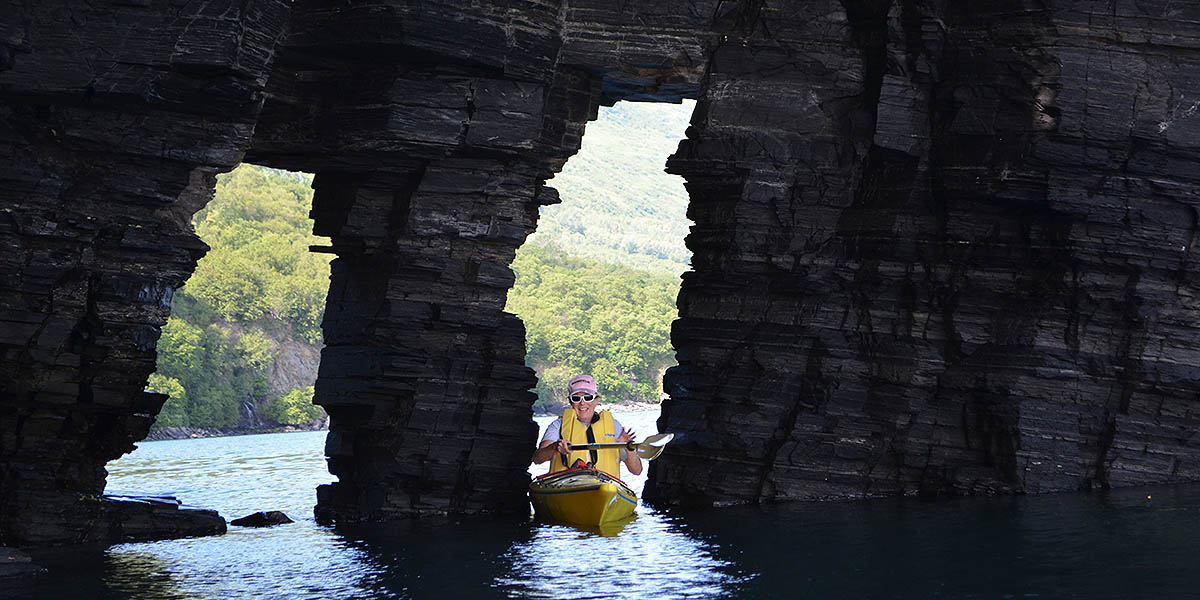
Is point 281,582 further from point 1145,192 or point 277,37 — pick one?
point 1145,192

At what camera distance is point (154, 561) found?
963 inches

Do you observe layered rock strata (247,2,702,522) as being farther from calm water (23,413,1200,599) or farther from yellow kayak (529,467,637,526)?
yellow kayak (529,467,637,526)

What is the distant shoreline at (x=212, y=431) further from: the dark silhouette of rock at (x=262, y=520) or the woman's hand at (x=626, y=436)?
the woman's hand at (x=626, y=436)

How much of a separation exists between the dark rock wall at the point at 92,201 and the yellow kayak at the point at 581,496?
329 inches

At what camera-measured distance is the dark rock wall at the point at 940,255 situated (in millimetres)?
29984

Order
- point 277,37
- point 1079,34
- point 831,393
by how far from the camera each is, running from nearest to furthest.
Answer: point 277,37 < point 1079,34 < point 831,393

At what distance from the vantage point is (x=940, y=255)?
32.1m

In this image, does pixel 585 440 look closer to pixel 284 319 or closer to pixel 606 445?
pixel 606 445

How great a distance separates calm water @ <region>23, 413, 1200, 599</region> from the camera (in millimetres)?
20469

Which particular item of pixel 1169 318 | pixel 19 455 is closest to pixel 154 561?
pixel 19 455

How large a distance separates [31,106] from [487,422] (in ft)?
38.6

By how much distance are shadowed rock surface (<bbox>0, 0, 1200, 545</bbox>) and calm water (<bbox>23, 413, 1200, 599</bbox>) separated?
1.85m

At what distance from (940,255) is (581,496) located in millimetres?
10810

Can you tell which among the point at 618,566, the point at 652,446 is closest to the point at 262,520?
the point at 652,446
